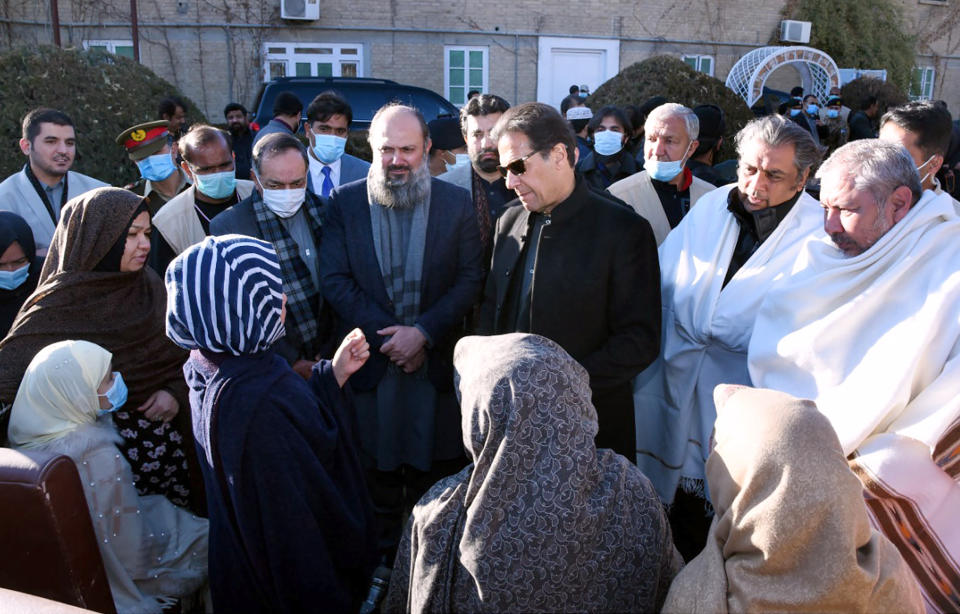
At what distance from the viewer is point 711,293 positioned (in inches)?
121

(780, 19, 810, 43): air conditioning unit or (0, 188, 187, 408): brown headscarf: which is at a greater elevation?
(780, 19, 810, 43): air conditioning unit

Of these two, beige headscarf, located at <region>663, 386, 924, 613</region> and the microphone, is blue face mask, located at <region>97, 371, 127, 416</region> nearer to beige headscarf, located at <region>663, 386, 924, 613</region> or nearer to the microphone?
the microphone

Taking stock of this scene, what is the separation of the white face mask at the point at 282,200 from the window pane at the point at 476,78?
16600mm

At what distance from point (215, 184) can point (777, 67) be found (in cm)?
1738

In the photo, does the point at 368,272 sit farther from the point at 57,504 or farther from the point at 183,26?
the point at 183,26

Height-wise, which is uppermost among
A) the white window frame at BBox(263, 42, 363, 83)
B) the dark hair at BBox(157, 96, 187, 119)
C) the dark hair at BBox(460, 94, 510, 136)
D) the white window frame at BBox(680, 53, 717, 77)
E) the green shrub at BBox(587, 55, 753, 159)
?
the white window frame at BBox(680, 53, 717, 77)

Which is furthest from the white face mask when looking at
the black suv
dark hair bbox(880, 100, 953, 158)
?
the black suv

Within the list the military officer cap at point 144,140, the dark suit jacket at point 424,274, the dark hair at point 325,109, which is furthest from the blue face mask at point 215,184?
the dark hair at point 325,109

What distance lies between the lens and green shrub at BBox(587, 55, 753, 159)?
8.72 metres

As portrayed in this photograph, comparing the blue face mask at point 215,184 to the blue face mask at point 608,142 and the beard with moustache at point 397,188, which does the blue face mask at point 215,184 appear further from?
the blue face mask at point 608,142

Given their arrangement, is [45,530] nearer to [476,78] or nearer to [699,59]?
[476,78]

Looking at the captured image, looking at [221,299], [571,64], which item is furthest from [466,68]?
[221,299]

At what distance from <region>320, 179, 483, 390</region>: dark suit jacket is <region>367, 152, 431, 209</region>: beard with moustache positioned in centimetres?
7

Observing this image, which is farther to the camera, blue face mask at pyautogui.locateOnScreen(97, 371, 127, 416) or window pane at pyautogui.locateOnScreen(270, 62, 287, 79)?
window pane at pyautogui.locateOnScreen(270, 62, 287, 79)
